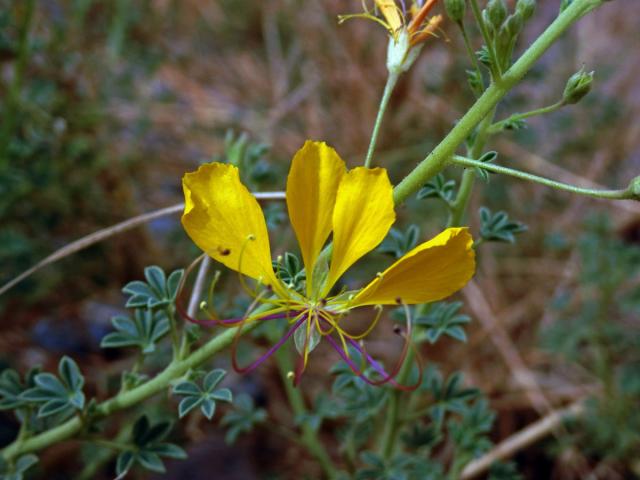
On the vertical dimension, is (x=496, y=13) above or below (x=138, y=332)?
above

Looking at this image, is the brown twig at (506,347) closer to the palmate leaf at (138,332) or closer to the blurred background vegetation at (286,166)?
the blurred background vegetation at (286,166)

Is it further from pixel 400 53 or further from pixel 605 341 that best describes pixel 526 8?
pixel 605 341

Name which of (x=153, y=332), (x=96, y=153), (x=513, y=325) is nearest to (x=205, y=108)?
(x=96, y=153)

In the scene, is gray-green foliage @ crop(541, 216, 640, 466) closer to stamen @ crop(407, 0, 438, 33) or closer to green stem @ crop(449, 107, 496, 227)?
green stem @ crop(449, 107, 496, 227)

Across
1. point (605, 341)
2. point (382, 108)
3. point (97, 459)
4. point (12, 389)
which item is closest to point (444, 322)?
point (382, 108)

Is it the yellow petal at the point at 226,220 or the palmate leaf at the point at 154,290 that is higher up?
the yellow petal at the point at 226,220

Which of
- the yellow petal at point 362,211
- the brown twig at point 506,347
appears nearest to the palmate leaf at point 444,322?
the yellow petal at point 362,211

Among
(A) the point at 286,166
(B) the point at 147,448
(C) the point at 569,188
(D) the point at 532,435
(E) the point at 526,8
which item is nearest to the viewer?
(C) the point at 569,188
